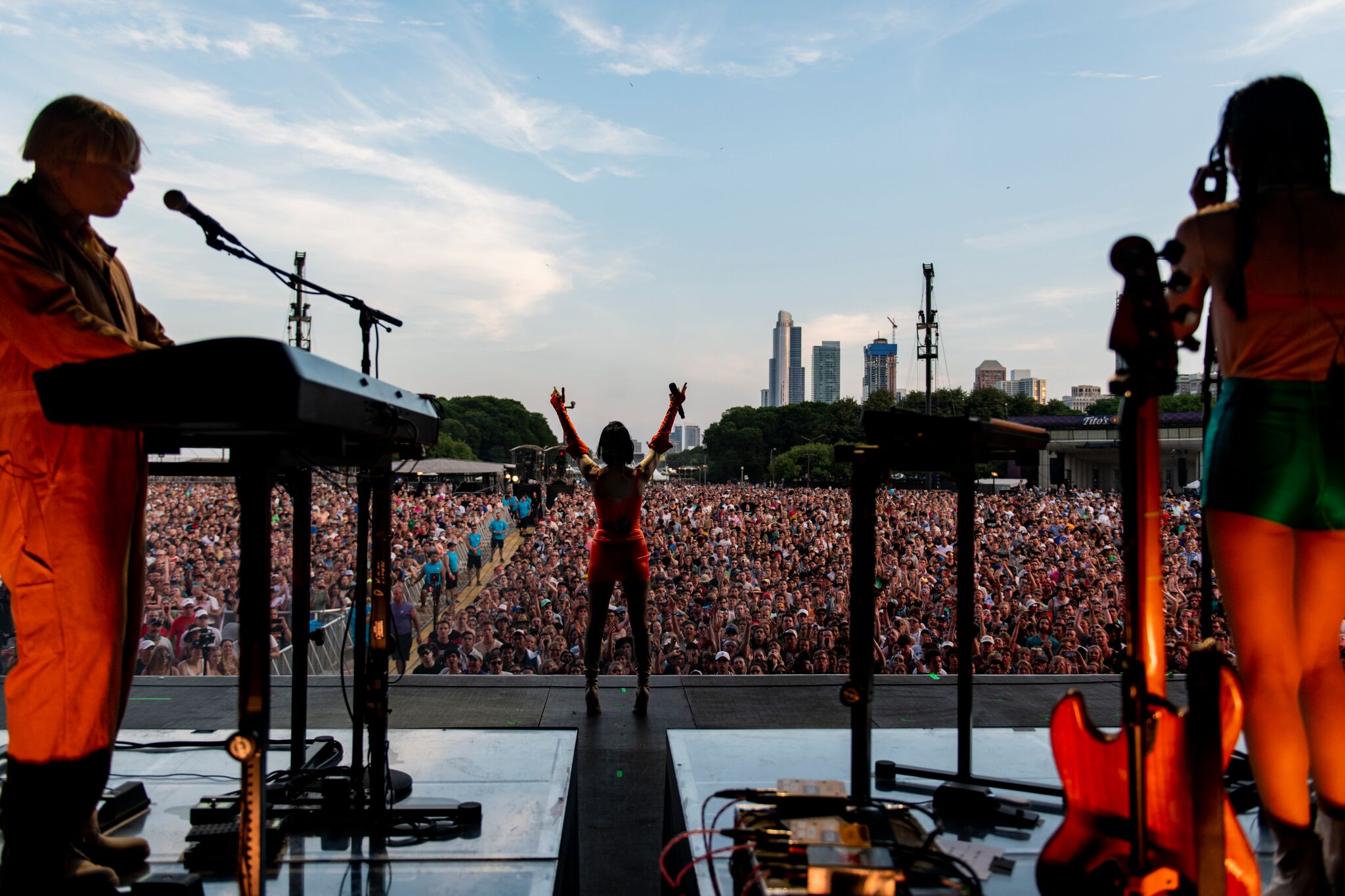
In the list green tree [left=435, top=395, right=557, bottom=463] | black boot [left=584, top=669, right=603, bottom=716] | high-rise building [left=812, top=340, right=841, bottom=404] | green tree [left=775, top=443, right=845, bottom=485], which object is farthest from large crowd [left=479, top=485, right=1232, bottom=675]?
high-rise building [left=812, top=340, right=841, bottom=404]

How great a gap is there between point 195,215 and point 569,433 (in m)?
2.81

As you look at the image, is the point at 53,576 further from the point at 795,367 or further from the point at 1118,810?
the point at 795,367

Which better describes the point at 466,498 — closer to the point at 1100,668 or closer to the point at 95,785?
the point at 1100,668

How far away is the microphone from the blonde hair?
154mm

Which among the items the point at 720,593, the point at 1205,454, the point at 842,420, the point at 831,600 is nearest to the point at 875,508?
the point at 1205,454

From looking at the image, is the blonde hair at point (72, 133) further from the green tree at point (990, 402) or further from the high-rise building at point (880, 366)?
the green tree at point (990, 402)

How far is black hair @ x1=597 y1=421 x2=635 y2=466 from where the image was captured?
4.87 meters

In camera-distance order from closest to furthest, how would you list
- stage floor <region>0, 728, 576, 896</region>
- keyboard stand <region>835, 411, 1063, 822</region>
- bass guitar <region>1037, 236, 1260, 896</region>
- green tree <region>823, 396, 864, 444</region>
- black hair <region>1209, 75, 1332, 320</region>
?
bass guitar <region>1037, 236, 1260, 896</region>
black hair <region>1209, 75, 1332, 320</region>
stage floor <region>0, 728, 576, 896</region>
keyboard stand <region>835, 411, 1063, 822</region>
green tree <region>823, 396, 864, 444</region>

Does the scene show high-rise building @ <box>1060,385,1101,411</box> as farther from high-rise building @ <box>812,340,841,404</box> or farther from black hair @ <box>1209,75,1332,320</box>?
black hair @ <box>1209,75,1332,320</box>

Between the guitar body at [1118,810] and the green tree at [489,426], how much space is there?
249 ft

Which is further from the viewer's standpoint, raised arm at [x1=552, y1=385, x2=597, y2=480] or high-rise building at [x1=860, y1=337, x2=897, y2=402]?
Result: high-rise building at [x1=860, y1=337, x2=897, y2=402]

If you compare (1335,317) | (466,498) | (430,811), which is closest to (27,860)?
(430,811)

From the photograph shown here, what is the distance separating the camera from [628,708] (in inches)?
178

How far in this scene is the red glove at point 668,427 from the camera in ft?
16.4
